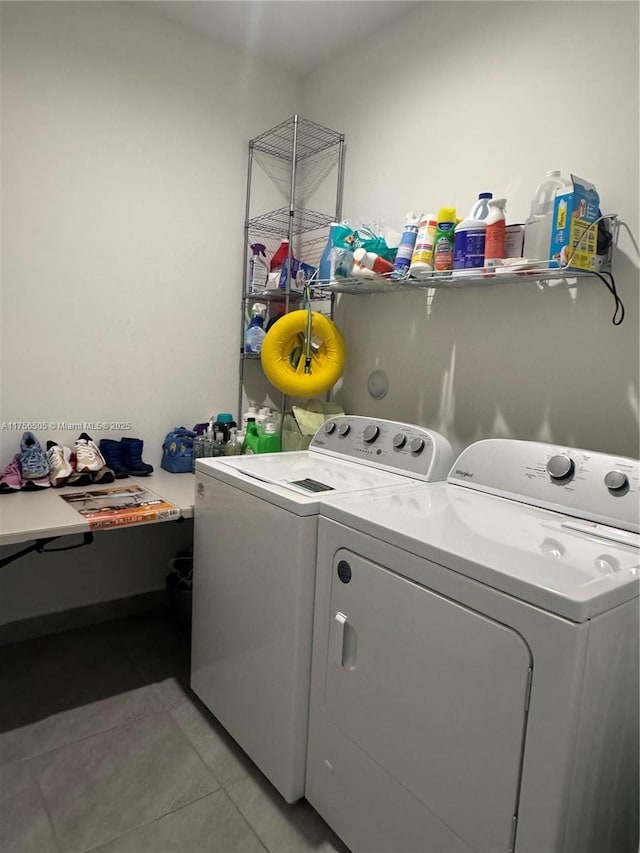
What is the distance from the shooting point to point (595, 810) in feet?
Result: 3.35

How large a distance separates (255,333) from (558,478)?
1.62 m

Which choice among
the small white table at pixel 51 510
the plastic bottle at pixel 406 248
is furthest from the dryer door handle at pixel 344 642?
the plastic bottle at pixel 406 248

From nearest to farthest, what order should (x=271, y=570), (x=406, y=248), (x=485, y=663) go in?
(x=485, y=663) → (x=271, y=570) → (x=406, y=248)

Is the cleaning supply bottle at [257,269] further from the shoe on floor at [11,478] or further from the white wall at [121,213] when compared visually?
the shoe on floor at [11,478]

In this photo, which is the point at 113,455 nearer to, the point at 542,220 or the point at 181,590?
the point at 181,590

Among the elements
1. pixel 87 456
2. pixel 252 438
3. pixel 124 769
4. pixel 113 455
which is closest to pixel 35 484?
pixel 87 456

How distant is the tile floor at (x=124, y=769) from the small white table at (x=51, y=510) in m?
0.65

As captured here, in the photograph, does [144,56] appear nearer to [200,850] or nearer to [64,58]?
[64,58]

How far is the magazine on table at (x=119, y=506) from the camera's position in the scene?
177 cm

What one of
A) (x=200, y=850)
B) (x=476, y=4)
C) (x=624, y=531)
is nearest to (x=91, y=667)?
(x=200, y=850)

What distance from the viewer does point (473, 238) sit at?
1695 millimetres

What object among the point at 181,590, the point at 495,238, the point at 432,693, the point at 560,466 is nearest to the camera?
the point at 432,693

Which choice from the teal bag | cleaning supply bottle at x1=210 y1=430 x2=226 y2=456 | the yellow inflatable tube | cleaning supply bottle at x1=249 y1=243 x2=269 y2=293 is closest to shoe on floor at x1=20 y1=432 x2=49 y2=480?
the teal bag

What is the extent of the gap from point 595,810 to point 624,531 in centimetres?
56
